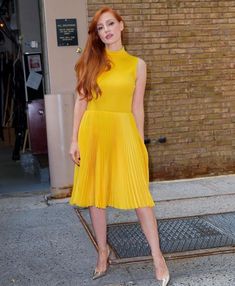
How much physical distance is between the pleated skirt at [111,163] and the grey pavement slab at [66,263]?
2.05ft

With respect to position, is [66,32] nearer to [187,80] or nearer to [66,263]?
[187,80]

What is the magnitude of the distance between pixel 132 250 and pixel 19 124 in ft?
17.9

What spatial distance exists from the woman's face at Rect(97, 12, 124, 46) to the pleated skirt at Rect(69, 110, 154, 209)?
1.63 ft

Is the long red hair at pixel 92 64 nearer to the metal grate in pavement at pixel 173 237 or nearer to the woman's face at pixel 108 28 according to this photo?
the woman's face at pixel 108 28

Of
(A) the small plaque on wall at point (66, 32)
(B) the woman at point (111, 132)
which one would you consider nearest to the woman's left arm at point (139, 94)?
(B) the woman at point (111, 132)

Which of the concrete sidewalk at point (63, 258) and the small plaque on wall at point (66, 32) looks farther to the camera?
Result: the small plaque on wall at point (66, 32)

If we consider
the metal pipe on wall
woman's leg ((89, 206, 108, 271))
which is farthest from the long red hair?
the metal pipe on wall

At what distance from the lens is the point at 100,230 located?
142 inches

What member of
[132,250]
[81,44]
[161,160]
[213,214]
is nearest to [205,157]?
[161,160]

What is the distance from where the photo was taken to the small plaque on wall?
5.91 metres

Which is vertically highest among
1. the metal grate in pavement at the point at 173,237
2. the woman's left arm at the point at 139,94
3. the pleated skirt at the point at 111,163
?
the woman's left arm at the point at 139,94

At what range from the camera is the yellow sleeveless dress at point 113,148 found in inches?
131

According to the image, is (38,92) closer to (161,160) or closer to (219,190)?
(161,160)

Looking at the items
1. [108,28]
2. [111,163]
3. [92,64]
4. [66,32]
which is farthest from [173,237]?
[66,32]
